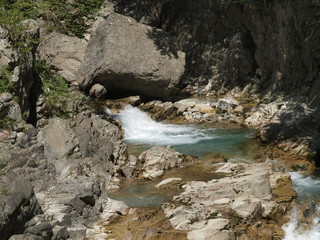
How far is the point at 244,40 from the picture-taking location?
25.4 m

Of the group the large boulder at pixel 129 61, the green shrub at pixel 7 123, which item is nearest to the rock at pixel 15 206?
the green shrub at pixel 7 123

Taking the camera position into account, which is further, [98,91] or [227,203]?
[98,91]

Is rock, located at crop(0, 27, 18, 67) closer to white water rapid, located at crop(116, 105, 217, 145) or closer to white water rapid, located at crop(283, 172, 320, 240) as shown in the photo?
white water rapid, located at crop(116, 105, 217, 145)

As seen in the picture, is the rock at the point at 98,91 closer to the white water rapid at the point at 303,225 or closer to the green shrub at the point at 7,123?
the green shrub at the point at 7,123

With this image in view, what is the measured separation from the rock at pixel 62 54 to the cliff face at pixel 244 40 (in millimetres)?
6127

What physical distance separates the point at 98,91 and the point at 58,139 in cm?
1090

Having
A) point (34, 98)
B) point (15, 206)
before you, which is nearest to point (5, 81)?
point (34, 98)

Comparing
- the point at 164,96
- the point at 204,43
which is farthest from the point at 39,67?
the point at 204,43

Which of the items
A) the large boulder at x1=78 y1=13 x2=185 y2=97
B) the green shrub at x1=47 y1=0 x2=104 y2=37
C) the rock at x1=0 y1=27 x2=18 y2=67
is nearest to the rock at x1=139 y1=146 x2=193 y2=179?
the rock at x1=0 y1=27 x2=18 y2=67

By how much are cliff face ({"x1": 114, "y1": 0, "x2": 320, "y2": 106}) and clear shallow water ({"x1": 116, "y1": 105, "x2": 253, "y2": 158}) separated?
3.72 metres

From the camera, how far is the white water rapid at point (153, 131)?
55.6 feet

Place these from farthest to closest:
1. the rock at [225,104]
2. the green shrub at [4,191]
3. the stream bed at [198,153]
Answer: the rock at [225,104] < the stream bed at [198,153] < the green shrub at [4,191]

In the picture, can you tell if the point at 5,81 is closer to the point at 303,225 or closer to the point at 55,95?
the point at 55,95

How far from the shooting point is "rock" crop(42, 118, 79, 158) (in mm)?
10750
